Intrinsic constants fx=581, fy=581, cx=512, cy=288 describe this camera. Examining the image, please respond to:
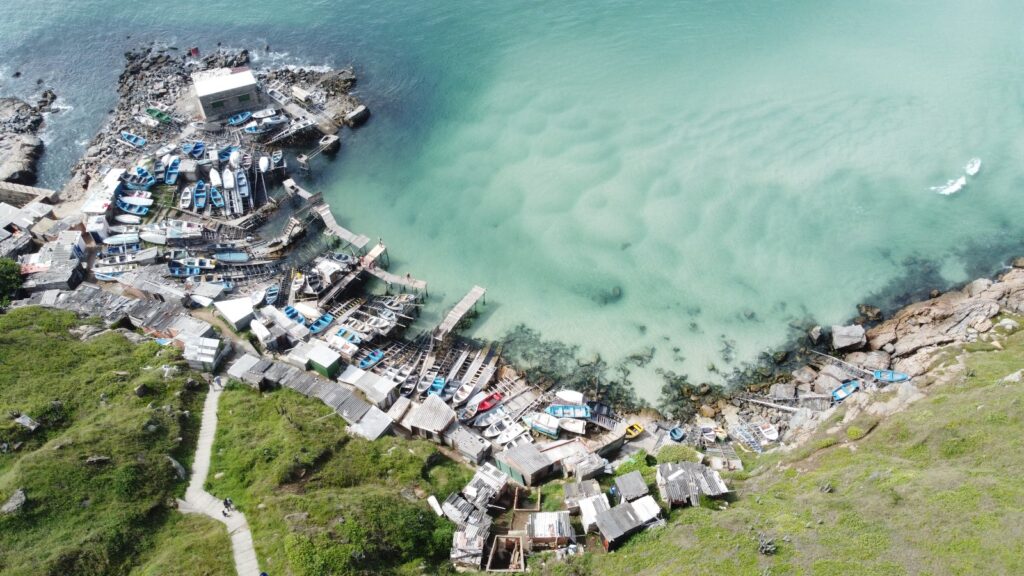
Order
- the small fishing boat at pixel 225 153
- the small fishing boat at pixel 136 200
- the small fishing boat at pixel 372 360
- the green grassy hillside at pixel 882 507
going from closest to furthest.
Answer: the green grassy hillside at pixel 882 507 → the small fishing boat at pixel 372 360 → the small fishing boat at pixel 136 200 → the small fishing boat at pixel 225 153

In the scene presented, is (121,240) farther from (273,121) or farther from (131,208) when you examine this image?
(273,121)

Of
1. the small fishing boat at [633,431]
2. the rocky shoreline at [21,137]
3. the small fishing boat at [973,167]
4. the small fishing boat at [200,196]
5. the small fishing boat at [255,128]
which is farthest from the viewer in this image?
the small fishing boat at [255,128]

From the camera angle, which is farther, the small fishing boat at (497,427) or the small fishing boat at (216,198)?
the small fishing boat at (216,198)

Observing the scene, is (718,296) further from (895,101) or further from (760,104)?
(895,101)

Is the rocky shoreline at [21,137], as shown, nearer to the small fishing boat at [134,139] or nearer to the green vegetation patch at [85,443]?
the small fishing boat at [134,139]

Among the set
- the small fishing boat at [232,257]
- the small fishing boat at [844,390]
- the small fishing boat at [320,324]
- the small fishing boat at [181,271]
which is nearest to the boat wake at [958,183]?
the small fishing boat at [844,390]

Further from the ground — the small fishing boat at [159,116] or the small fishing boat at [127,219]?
the small fishing boat at [159,116]
